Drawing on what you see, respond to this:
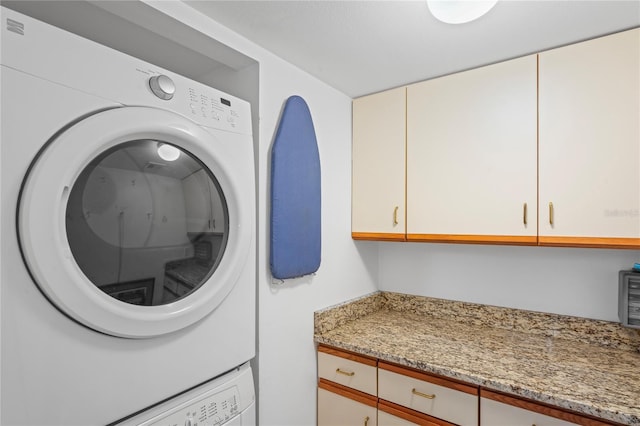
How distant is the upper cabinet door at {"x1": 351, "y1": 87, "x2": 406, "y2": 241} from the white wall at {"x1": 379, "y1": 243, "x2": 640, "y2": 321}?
41 centimetres

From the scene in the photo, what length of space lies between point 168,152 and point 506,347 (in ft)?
→ 5.55

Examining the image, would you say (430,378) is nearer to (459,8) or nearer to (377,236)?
(377,236)

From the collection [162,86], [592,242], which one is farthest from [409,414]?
[162,86]

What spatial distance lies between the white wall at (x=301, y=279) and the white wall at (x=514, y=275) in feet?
1.08

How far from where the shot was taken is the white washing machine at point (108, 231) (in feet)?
2.33

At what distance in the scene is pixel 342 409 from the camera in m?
1.67

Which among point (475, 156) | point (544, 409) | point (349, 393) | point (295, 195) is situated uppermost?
point (475, 156)

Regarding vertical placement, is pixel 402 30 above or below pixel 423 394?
above

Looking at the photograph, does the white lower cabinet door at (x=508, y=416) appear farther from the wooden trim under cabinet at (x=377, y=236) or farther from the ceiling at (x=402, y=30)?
the ceiling at (x=402, y=30)

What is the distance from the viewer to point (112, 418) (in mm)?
849

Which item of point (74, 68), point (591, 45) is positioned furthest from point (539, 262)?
point (74, 68)

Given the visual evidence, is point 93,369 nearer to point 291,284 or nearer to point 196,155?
point 196,155

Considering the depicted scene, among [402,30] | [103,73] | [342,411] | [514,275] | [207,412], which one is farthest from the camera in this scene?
[514,275]

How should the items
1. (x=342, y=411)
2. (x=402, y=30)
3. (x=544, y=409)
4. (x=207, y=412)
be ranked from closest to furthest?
1. (x=207, y=412)
2. (x=544, y=409)
3. (x=402, y=30)
4. (x=342, y=411)
